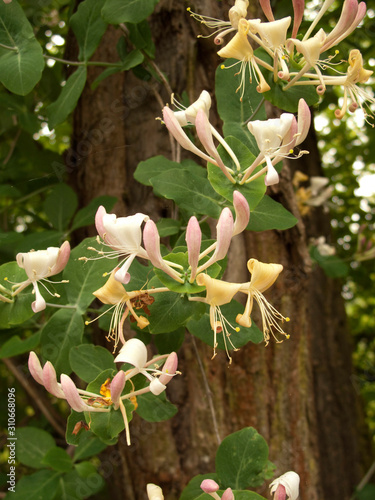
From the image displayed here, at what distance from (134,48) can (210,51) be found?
214 millimetres

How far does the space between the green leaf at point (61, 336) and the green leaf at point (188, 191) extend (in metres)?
0.29

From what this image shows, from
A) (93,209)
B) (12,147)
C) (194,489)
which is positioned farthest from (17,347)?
(12,147)

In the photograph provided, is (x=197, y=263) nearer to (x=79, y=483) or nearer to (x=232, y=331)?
(x=232, y=331)

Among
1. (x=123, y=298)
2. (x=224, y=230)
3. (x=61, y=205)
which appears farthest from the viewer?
(x=61, y=205)

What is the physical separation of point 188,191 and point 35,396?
3.48 ft

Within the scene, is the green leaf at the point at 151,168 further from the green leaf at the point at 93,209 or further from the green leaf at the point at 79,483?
the green leaf at the point at 79,483

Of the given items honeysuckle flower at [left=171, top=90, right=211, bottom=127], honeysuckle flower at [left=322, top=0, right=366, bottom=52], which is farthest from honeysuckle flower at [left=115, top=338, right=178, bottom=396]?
honeysuckle flower at [left=322, top=0, right=366, bottom=52]

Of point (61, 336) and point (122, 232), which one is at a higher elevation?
point (122, 232)

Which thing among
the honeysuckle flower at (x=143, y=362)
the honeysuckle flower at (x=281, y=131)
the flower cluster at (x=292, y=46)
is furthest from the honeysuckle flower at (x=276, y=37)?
the honeysuckle flower at (x=143, y=362)

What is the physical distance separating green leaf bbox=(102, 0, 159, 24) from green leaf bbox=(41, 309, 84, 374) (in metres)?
0.62

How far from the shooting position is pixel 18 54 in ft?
3.53

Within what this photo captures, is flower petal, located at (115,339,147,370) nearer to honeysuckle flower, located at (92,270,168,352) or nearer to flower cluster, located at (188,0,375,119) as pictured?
honeysuckle flower, located at (92,270,168,352)

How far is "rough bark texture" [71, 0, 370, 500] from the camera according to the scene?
1.35m

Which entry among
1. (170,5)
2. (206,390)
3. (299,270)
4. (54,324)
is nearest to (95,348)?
(54,324)
